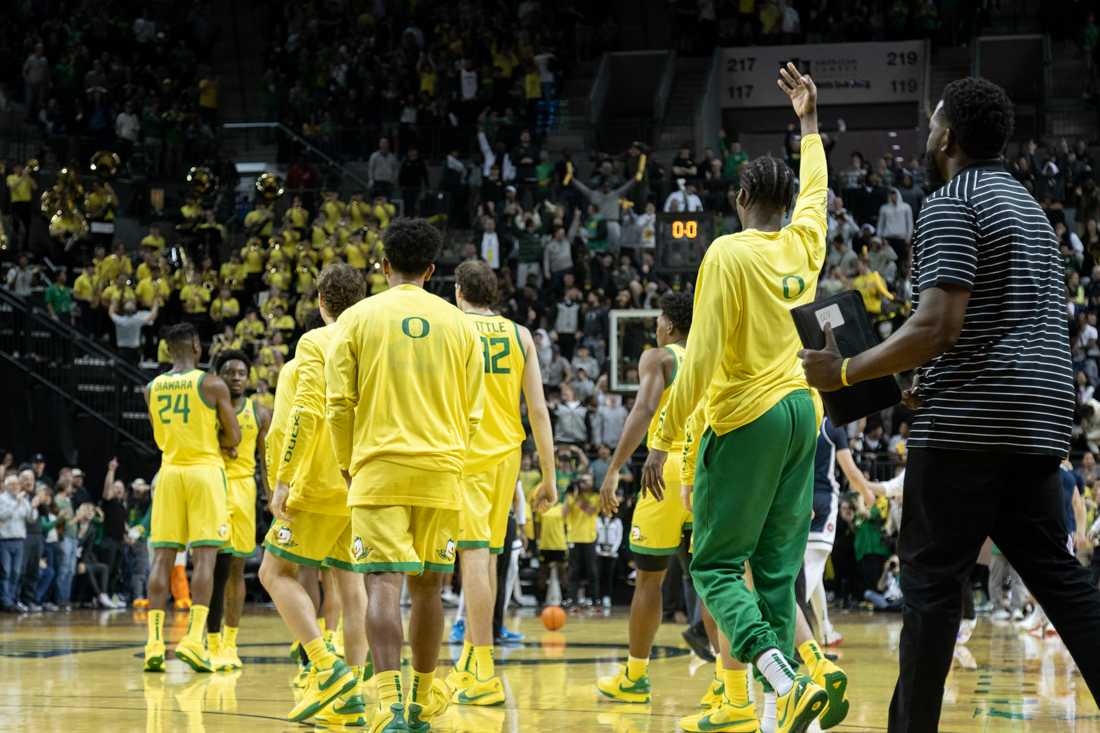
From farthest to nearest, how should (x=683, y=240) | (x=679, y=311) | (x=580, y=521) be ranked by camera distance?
(x=683, y=240)
(x=580, y=521)
(x=679, y=311)

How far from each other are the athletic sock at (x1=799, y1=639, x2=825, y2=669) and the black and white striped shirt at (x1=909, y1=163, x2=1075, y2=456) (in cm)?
247

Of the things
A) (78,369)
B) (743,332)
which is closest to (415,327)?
(743,332)

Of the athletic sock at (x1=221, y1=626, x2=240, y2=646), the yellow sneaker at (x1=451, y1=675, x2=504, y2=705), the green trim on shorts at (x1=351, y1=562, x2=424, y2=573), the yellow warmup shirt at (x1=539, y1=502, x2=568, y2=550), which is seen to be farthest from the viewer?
the yellow warmup shirt at (x1=539, y1=502, x2=568, y2=550)

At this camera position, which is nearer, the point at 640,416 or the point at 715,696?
the point at 715,696

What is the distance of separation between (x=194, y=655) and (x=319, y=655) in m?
2.84

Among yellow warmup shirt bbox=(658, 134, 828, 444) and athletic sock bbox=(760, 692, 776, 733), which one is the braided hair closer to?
yellow warmup shirt bbox=(658, 134, 828, 444)

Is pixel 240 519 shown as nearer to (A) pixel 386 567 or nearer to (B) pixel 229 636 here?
(B) pixel 229 636

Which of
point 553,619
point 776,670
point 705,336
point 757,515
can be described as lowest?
point 553,619

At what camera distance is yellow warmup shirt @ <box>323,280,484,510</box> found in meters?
6.45

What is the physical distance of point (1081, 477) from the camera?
18.3 metres

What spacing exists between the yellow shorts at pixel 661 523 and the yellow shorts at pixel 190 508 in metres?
3.62

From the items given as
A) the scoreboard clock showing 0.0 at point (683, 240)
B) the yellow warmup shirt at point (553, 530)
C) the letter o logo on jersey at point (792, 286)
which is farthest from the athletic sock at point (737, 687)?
the scoreboard clock showing 0.0 at point (683, 240)

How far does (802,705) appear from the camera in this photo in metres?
5.37

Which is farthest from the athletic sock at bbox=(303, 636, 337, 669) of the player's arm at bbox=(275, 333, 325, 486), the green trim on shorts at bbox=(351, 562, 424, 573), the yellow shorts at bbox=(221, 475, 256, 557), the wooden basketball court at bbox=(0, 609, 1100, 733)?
the yellow shorts at bbox=(221, 475, 256, 557)
